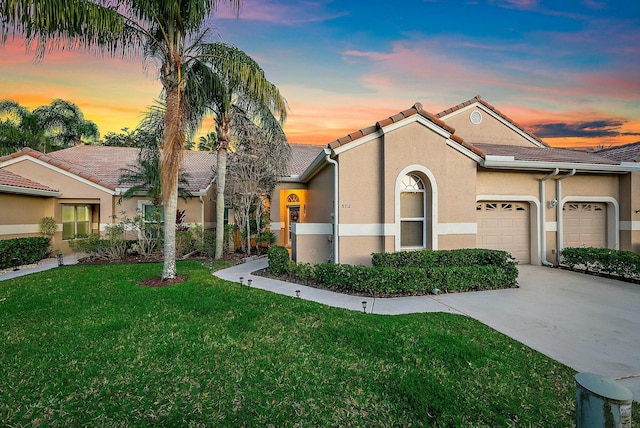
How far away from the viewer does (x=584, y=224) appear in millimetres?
11516

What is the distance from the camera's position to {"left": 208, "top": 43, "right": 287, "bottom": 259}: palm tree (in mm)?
8852

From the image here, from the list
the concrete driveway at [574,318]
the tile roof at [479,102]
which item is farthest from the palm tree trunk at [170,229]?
the tile roof at [479,102]

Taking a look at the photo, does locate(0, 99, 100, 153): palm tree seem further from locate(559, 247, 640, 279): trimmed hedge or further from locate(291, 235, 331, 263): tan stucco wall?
locate(559, 247, 640, 279): trimmed hedge

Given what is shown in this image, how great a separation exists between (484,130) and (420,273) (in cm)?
1055

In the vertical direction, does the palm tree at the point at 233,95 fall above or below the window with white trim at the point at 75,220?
above

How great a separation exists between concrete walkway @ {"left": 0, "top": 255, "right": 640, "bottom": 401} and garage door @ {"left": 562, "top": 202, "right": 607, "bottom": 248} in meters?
2.76

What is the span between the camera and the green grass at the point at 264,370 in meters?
2.99

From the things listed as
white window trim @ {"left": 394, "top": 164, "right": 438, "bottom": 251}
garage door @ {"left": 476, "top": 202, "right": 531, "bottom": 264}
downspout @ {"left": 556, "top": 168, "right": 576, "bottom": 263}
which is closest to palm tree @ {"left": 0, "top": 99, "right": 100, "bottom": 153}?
white window trim @ {"left": 394, "top": 164, "right": 438, "bottom": 251}

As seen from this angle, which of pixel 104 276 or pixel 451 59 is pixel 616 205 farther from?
pixel 104 276

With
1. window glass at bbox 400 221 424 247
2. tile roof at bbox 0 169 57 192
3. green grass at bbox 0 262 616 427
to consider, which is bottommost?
green grass at bbox 0 262 616 427

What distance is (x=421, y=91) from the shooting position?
13.8 metres

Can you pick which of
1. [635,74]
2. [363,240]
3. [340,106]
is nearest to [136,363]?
[363,240]

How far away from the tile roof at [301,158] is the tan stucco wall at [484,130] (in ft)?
23.3

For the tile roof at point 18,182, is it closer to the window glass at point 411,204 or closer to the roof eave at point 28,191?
the roof eave at point 28,191
